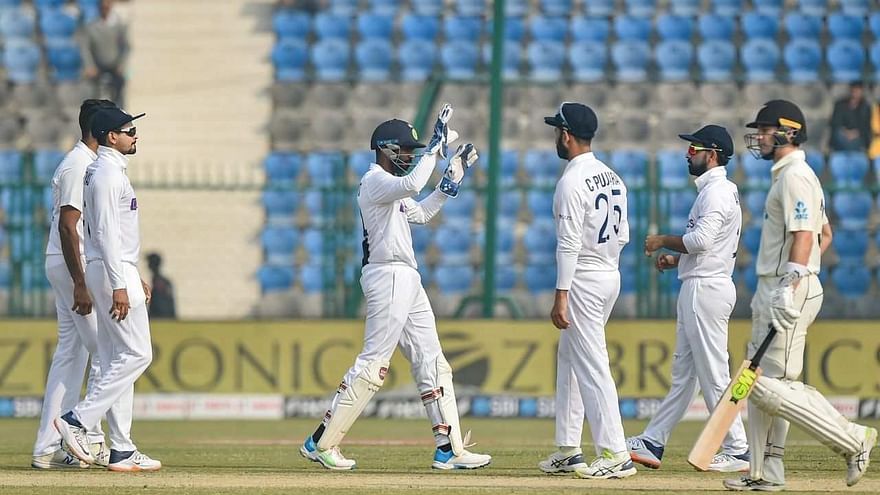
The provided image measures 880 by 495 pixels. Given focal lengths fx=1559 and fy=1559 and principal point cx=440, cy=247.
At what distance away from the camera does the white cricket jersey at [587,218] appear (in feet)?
29.2

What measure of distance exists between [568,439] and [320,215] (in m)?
7.52

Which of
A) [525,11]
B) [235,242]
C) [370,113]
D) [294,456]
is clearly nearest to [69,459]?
[294,456]

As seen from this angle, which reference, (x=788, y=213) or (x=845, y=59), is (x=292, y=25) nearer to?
(x=845, y=59)

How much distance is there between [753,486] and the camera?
27.7 feet

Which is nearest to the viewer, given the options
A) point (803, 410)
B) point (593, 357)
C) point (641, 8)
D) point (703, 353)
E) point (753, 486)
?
point (803, 410)

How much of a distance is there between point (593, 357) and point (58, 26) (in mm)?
13374

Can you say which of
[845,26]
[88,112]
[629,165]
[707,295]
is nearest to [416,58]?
[629,165]

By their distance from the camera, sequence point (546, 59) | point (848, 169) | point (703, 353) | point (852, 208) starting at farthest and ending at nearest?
1. point (546, 59)
2. point (848, 169)
3. point (852, 208)
4. point (703, 353)

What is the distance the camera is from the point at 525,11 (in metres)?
20.7

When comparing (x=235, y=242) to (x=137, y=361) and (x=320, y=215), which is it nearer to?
(x=320, y=215)

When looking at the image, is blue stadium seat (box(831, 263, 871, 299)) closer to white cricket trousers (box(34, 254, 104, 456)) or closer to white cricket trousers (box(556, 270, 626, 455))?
white cricket trousers (box(556, 270, 626, 455))

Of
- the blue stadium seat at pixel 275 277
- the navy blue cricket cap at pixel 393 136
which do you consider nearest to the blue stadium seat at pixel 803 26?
the blue stadium seat at pixel 275 277

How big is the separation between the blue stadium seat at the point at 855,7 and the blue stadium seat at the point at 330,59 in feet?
21.4

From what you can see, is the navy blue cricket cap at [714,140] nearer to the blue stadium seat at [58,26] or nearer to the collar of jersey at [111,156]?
the collar of jersey at [111,156]
